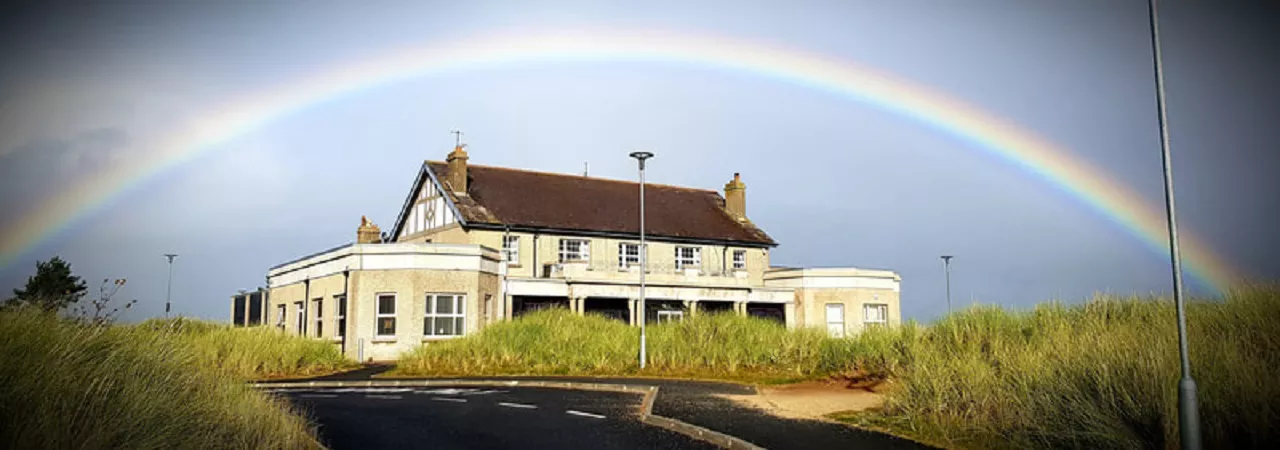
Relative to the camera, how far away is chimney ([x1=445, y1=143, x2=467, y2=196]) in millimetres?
39031

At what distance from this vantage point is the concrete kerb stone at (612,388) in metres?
11.4

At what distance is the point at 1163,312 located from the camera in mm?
13703

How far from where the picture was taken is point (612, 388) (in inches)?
778

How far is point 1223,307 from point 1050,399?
10.5 ft

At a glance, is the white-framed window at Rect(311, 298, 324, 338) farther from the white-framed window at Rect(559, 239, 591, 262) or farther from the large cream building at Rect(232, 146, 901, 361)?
the white-framed window at Rect(559, 239, 591, 262)

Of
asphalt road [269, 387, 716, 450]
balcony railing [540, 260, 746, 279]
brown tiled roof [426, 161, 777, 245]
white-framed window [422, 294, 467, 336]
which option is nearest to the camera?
asphalt road [269, 387, 716, 450]

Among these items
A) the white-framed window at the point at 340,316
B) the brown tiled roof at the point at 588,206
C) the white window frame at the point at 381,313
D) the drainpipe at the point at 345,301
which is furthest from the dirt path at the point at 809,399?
the brown tiled roof at the point at 588,206

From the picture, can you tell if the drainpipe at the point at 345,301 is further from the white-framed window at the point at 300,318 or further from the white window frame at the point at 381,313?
the white-framed window at the point at 300,318

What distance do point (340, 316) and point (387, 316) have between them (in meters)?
2.47

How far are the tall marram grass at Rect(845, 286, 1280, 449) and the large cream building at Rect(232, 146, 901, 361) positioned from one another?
17.2 m

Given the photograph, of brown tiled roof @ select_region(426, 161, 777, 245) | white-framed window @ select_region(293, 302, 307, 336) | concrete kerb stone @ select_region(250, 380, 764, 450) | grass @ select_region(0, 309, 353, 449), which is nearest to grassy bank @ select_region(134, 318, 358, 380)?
concrete kerb stone @ select_region(250, 380, 764, 450)

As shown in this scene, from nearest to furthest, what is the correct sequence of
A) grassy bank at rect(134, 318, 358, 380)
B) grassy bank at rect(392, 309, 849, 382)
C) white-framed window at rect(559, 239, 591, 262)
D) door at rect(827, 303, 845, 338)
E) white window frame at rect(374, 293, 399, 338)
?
grassy bank at rect(134, 318, 358, 380) → grassy bank at rect(392, 309, 849, 382) → white window frame at rect(374, 293, 399, 338) → white-framed window at rect(559, 239, 591, 262) → door at rect(827, 303, 845, 338)

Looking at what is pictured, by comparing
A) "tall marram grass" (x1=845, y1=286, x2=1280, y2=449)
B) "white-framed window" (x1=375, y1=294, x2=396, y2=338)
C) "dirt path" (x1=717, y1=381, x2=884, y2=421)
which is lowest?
"dirt path" (x1=717, y1=381, x2=884, y2=421)

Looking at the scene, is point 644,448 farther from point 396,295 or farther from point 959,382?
point 396,295
